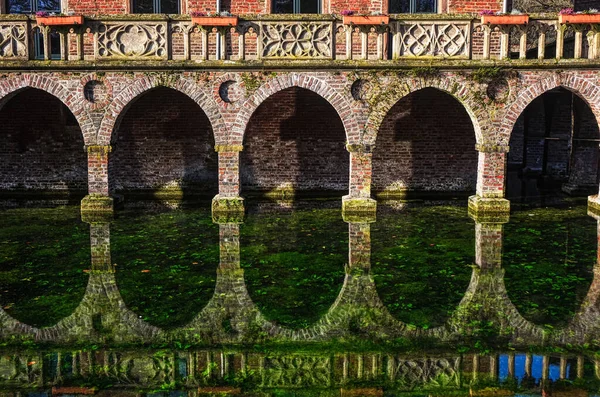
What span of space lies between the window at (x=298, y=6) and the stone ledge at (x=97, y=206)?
640 centimetres

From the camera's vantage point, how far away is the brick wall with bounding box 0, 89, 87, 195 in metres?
15.8

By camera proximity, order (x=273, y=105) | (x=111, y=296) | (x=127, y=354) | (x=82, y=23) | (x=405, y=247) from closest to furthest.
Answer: (x=127, y=354), (x=111, y=296), (x=405, y=247), (x=82, y=23), (x=273, y=105)

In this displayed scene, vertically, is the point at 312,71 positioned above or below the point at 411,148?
above

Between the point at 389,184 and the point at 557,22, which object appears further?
the point at 389,184

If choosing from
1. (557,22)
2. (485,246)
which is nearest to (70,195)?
(485,246)

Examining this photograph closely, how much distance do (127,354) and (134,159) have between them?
10.6 m

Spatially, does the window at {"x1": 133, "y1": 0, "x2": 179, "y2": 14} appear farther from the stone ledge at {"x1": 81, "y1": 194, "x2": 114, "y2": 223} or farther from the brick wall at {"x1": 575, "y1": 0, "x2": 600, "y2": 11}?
the brick wall at {"x1": 575, "y1": 0, "x2": 600, "y2": 11}

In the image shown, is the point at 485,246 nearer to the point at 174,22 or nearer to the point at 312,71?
the point at 312,71

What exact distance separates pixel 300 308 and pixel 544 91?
836cm

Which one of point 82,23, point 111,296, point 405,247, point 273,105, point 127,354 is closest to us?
point 127,354

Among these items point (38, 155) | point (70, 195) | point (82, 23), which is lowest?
point (70, 195)

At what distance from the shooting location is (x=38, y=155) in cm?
1599

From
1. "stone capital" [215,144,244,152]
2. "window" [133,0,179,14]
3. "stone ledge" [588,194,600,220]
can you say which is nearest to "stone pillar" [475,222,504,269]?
"stone ledge" [588,194,600,220]

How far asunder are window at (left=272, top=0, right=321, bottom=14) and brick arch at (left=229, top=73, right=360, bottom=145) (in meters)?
3.31
